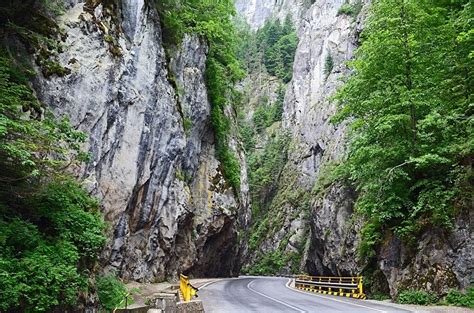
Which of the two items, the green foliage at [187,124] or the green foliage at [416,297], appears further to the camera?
the green foliage at [187,124]

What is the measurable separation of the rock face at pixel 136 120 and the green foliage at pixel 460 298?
42.2 feet

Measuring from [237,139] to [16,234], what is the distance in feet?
112

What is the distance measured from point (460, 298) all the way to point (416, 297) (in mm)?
1668

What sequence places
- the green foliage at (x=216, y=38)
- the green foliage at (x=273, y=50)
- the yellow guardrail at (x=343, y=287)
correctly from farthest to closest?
the green foliage at (x=273, y=50)
the green foliage at (x=216, y=38)
the yellow guardrail at (x=343, y=287)

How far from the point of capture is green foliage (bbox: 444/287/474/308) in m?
12.5

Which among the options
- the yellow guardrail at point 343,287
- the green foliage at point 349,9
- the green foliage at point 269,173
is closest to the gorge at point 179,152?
the yellow guardrail at point 343,287

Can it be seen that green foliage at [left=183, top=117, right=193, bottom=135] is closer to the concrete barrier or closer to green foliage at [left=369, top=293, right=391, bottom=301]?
green foliage at [left=369, top=293, right=391, bottom=301]

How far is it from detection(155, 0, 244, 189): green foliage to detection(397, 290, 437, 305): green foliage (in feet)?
61.7

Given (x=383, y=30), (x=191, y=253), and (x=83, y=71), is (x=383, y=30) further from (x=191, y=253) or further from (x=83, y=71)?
(x=191, y=253)

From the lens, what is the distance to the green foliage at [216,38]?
78.9ft

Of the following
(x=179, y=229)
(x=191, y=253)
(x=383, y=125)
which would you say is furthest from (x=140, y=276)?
(x=383, y=125)

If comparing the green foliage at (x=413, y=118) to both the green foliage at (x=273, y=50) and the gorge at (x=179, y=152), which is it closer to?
the gorge at (x=179, y=152)

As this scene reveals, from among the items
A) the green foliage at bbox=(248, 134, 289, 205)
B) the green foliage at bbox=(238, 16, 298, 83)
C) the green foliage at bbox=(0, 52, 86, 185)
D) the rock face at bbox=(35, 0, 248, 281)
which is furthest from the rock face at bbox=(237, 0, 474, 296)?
the green foliage at bbox=(0, 52, 86, 185)

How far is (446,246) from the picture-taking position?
47.5 feet
